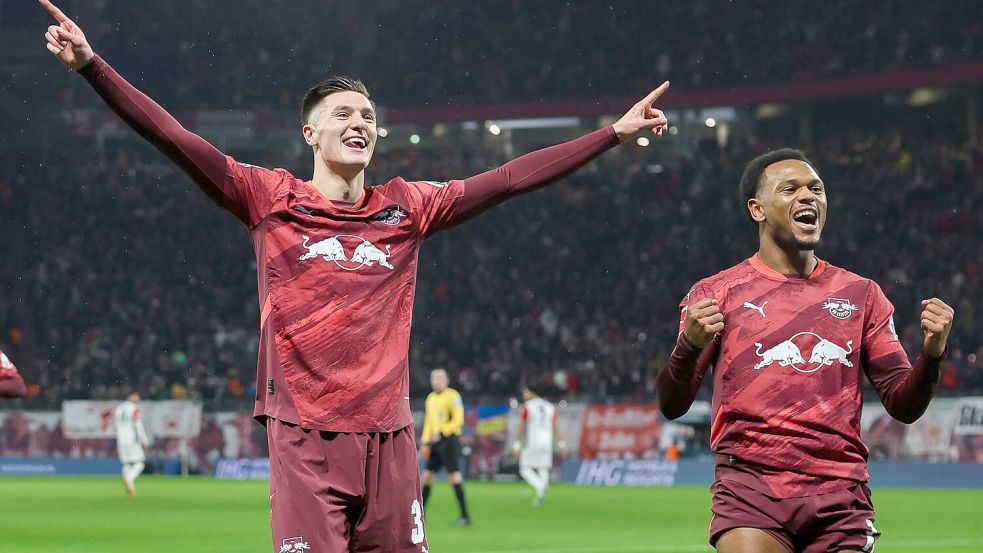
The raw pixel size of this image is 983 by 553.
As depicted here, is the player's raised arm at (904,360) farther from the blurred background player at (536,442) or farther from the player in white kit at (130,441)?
the player in white kit at (130,441)

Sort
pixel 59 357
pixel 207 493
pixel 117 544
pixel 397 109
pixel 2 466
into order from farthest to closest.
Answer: pixel 397 109
pixel 59 357
pixel 2 466
pixel 207 493
pixel 117 544

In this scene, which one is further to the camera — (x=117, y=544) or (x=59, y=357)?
(x=59, y=357)

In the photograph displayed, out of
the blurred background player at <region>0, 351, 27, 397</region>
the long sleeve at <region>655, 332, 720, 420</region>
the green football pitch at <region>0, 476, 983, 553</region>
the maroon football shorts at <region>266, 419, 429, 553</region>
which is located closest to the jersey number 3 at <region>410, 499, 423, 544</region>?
the maroon football shorts at <region>266, 419, 429, 553</region>


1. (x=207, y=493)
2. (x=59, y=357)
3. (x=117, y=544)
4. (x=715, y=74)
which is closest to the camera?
(x=117, y=544)

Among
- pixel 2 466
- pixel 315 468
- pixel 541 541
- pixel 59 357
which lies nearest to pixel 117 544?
pixel 541 541

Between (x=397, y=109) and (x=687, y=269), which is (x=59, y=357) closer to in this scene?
(x=397, y=109)

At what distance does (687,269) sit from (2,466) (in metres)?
19.8

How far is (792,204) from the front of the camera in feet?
17.4

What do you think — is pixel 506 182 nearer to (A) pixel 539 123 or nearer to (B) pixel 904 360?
(B) pixel 904 360

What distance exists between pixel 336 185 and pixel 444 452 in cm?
1482

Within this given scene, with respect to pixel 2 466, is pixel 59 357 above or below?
above

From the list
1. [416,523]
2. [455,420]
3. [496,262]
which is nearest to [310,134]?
[416,523]

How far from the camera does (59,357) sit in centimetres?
3975

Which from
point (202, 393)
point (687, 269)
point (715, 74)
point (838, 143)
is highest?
point (715, 74)
